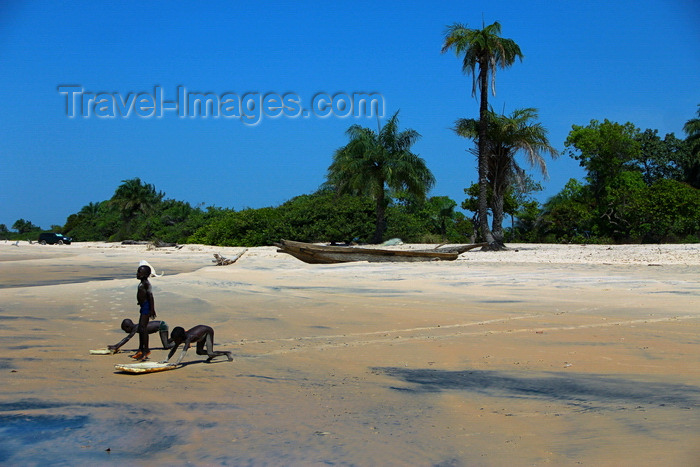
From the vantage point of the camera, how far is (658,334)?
21.1 feet

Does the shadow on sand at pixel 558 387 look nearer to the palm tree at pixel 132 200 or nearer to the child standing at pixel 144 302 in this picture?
the child standing at pixel 144 302

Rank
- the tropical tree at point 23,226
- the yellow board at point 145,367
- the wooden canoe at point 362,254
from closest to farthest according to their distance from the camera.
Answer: the yellow board at point 145,367 < the wooden canoe at point 362,254 < the tropical tree at point 23,226

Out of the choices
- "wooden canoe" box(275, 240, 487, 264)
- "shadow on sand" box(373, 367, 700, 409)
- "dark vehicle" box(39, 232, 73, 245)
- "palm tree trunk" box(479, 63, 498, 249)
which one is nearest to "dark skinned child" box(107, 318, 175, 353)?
"shadow on sand" box(373, 367, 700, 409)

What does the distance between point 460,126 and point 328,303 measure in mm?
14674

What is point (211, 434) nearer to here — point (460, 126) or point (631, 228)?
point (460, 126)

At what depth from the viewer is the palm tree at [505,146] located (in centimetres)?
2219

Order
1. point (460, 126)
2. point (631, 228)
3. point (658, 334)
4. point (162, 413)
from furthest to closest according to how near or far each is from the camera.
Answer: point (631, 228) → point (460, 126) → point (658, 334) → point (162, 413)

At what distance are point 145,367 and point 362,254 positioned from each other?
1362 centimetres

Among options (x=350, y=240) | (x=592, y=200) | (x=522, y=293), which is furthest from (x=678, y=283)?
(x=592, y=200)

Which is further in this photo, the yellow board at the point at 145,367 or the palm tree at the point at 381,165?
the palm tree at the point at 381,165

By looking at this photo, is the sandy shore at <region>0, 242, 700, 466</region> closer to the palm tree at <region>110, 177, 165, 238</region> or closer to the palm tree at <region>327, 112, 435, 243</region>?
the palm tree at <region>327, 112, 435, 243</region>

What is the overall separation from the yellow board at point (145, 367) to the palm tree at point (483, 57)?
18383mm

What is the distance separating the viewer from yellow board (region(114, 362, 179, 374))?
5.00 m

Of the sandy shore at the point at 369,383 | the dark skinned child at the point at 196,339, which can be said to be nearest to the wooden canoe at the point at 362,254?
the sandy shore at the point at 369,383
